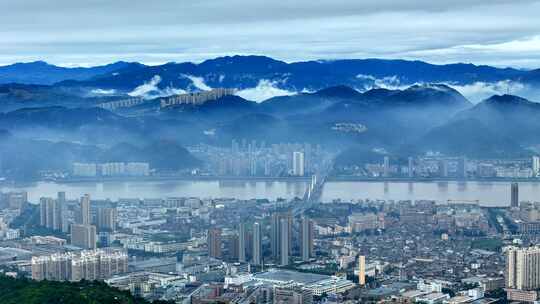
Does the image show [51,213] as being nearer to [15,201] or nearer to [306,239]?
[15,201]

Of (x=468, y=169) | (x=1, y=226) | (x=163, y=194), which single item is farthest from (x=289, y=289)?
(x=468, y=169)

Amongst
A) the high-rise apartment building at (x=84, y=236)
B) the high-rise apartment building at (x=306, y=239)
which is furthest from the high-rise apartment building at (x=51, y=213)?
the high-rise apartment building at (x=306, y=239)

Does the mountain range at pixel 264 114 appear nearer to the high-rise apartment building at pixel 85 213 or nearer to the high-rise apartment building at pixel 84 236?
the high-rise apartment building at pixel 85 213

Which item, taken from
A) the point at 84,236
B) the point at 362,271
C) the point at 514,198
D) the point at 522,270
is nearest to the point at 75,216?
the point at 84,236

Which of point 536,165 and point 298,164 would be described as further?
point 298,164

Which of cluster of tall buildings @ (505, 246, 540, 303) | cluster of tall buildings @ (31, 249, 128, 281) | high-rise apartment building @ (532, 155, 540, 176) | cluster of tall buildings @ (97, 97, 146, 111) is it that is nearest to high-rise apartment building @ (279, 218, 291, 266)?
cluster of tall buildings @ (31, 249, 128, 281)

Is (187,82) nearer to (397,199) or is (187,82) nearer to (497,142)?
(497,142)
